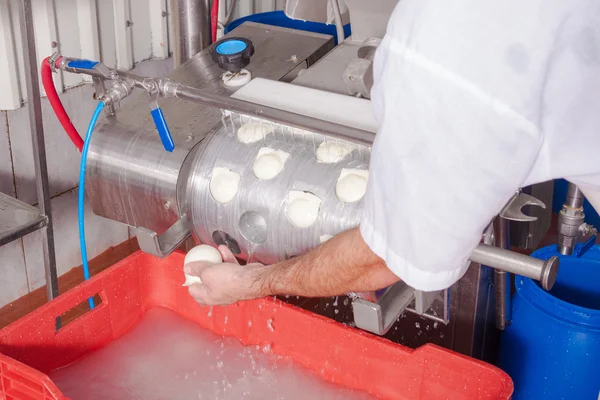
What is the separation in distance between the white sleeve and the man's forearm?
0.17 m

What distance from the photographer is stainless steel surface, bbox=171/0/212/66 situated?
1.69 meters

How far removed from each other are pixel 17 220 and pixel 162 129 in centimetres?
64

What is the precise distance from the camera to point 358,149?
1255 mm

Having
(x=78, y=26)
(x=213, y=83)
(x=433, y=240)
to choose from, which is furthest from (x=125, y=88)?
(x=78, y=26)

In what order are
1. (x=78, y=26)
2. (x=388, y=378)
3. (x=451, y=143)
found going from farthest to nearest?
(x=78, y=26)
(x=388, y=378)
(x=451, y=143)

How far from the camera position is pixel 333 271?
106 cm

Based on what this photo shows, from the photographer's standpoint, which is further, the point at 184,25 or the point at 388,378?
the point at 184,25

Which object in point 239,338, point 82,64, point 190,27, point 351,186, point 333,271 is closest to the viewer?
point 333,271

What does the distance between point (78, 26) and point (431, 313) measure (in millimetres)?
1511

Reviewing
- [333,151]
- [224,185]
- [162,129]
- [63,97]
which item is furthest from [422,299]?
[63,97]

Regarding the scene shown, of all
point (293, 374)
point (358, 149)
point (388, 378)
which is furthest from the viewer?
point (293, 374)

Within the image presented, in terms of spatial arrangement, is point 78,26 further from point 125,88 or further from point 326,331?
point 326,331

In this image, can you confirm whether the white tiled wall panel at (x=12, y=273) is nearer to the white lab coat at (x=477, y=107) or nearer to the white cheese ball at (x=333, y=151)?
the white cheese ball at (x=333, y=151)

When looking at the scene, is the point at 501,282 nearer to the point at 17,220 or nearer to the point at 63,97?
the point at 17,220
